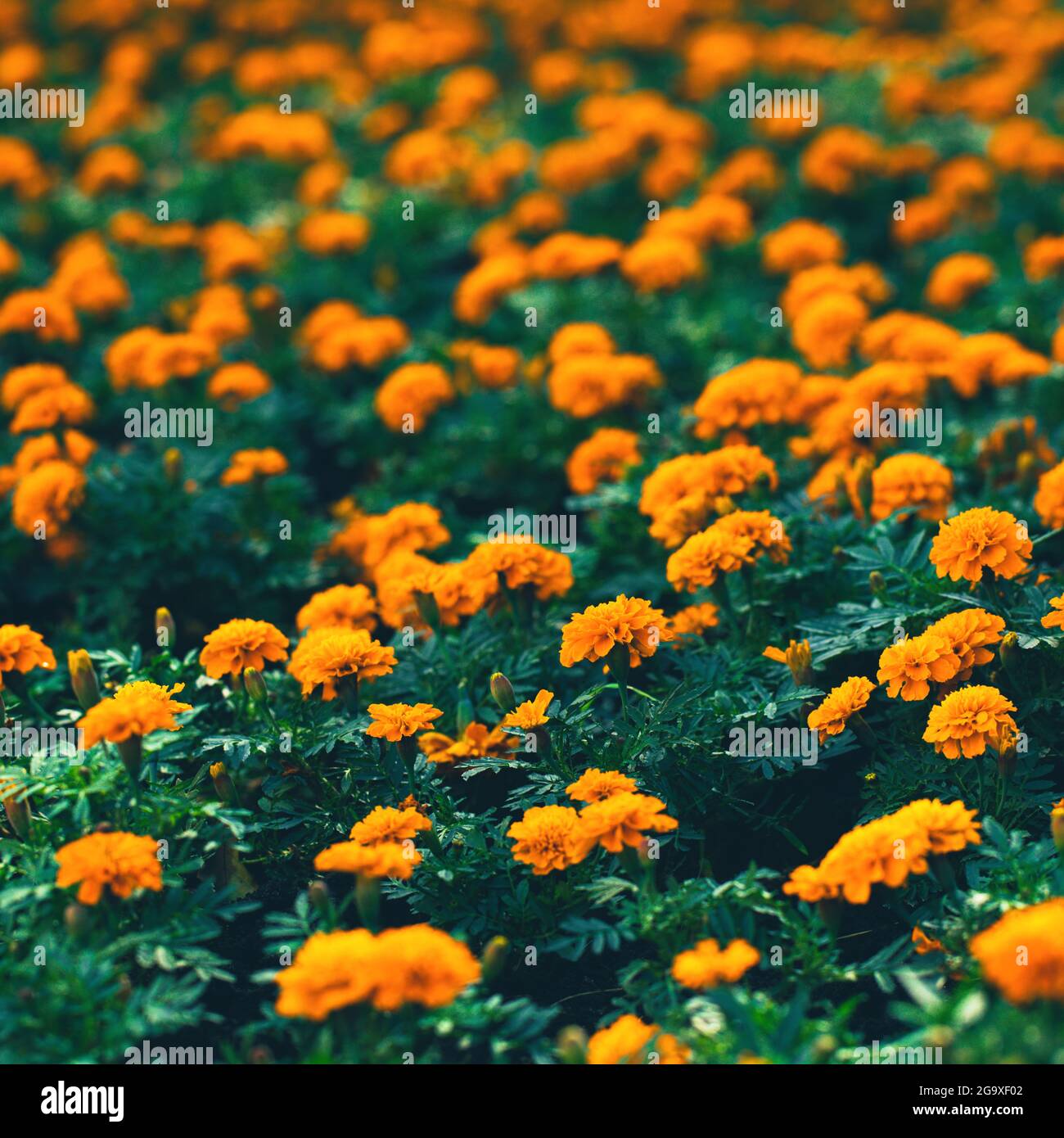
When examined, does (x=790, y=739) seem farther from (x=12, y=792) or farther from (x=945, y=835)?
(x=12, y=792)

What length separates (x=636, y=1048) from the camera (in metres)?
2.48

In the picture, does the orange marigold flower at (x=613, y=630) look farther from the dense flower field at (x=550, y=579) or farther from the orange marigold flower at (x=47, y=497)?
the orange marigold flower at (x=47, y=497)

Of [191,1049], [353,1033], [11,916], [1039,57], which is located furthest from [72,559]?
[1039,57]

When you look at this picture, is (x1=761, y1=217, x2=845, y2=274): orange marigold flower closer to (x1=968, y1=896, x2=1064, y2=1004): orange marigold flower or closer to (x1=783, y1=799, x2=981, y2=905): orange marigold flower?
(x1=783, y1=799, x2=981, y2=905): orange marigold flower

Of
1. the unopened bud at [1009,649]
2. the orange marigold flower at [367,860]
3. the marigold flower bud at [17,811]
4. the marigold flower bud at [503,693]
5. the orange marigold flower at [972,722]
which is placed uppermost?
the unopened bud at [1009,649]

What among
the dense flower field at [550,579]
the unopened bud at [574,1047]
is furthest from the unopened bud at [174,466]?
the unopened bud at [574,1047]

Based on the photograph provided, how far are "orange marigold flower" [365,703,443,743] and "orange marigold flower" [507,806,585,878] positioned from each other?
0.41 metres

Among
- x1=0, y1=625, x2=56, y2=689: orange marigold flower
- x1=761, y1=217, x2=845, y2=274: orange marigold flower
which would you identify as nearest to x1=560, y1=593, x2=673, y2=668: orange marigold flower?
x1=0, y1=625, x2=56, y2=689: orange marigold flower

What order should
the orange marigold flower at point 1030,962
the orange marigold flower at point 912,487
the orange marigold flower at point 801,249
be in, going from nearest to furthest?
the orange marigold flower at point 1030,962 → the orange marigold flower at point 912,487 → the orange marigold flower at point 801,249

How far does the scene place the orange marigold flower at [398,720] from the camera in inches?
126

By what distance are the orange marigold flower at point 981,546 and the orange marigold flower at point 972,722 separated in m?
0.33

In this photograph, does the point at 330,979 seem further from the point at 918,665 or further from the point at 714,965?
the point at 918,665

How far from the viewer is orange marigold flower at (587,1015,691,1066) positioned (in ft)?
8.09

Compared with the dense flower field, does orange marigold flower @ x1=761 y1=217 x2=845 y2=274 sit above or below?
above
